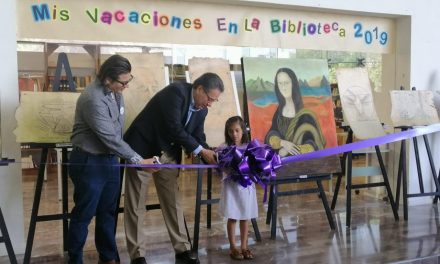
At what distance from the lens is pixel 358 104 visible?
4703 mm

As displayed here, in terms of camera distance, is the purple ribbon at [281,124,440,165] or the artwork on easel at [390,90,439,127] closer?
the purple ribbon at [281,124,440,165]

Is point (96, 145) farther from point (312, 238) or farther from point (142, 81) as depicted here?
point (312, 238)

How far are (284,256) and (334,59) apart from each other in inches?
154

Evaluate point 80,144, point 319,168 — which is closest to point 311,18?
point 319,168

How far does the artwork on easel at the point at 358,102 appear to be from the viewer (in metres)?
4.63

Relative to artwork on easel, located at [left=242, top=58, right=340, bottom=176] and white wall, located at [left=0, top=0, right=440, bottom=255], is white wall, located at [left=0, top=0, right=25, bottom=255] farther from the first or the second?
artwork on easel, located at [left=242, top=58, right=340, bottom=176]

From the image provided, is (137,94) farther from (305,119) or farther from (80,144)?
(305,119)

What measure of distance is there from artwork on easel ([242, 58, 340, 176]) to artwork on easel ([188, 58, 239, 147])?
15cm

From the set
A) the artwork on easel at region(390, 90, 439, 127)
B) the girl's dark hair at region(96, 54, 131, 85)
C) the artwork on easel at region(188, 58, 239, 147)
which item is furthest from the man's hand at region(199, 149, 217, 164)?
the artwork on easel at region(390, 90, 439, 127)

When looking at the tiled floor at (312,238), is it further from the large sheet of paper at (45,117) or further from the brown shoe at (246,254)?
the large sheet of paper at (45,117)

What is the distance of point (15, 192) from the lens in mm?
3633

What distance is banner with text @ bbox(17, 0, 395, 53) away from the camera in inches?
148

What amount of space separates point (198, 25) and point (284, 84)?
0.93m

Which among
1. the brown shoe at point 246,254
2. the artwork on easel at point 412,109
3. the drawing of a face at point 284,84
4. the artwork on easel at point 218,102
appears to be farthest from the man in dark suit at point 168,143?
the artwork on easel at point 412,109
